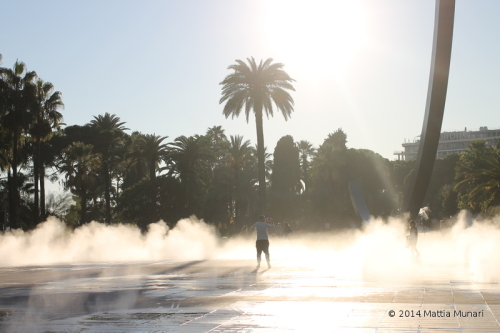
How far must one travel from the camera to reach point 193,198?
190ft

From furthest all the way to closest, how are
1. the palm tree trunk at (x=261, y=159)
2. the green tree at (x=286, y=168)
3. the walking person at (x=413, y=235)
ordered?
the green tree at (x=286, y=168) < the palm tree trunk at (x=261, y=159) < the walking person at (x=413, y=235)

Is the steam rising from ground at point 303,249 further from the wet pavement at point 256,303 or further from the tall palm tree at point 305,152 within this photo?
the tall palm tree at point 305,152

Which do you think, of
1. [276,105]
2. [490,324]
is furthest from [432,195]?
[490,324]

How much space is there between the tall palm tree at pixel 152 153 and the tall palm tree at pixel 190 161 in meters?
1.41

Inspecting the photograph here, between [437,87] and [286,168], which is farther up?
[286,168]

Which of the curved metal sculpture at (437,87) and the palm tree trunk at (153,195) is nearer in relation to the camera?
the curved metal sculpture at (437,87)

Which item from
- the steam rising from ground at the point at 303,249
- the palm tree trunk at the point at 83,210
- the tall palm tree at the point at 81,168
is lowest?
the steam rising from ground at the point at 303,249

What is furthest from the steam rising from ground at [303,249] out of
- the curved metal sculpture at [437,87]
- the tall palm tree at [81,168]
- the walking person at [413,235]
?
the tall palm tree at [81,168]

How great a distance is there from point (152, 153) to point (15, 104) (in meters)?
16.8

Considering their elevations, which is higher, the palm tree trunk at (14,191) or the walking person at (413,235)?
the palm tree trunk at (14,191)

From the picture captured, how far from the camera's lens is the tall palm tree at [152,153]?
2203 inches

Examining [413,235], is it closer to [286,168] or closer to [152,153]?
[152,153]

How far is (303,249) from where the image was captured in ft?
91.7

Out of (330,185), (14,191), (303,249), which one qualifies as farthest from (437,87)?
(330,185)
